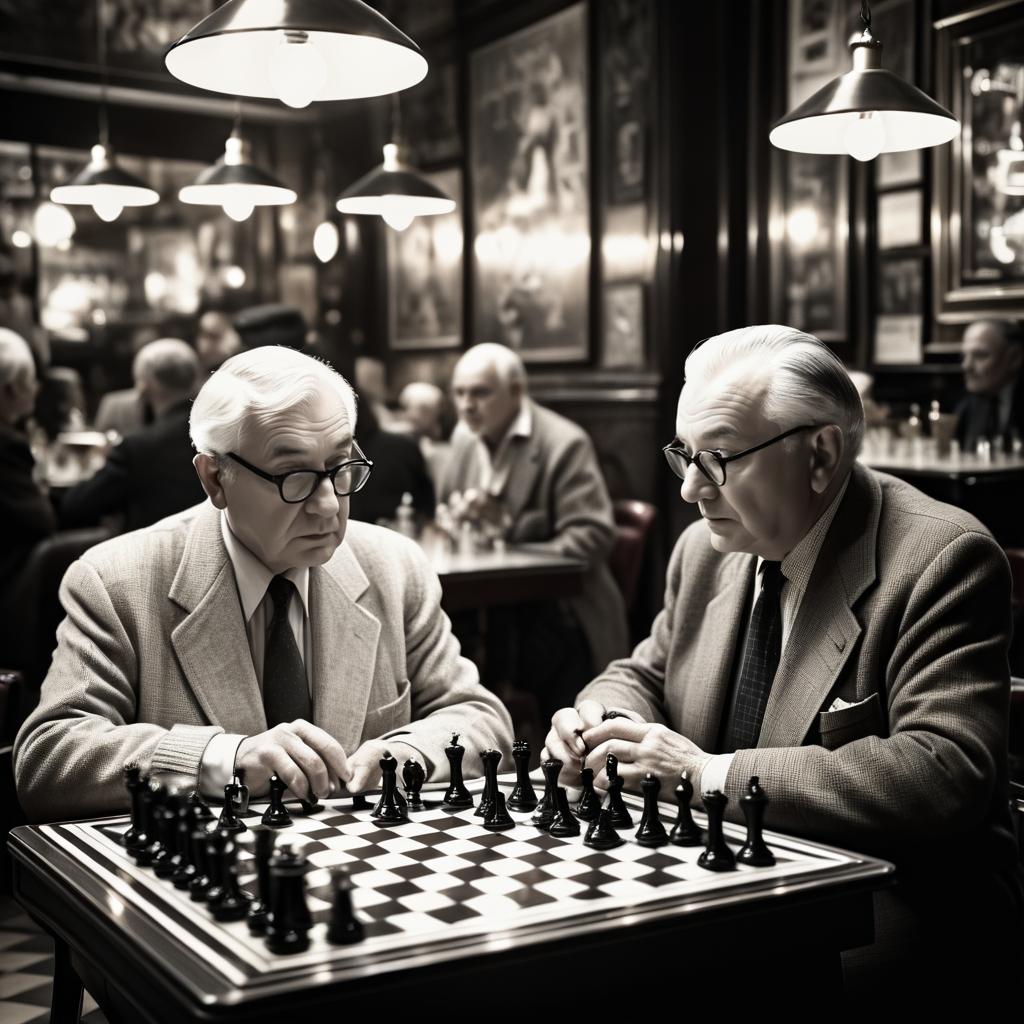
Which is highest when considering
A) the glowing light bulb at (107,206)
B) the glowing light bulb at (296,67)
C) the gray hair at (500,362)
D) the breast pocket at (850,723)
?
the glowing light bulb at (107,206)

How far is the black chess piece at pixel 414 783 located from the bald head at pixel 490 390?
3.95 meters

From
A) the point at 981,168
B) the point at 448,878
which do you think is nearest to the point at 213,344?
the point at 981,168

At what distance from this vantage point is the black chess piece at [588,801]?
217 centimetres

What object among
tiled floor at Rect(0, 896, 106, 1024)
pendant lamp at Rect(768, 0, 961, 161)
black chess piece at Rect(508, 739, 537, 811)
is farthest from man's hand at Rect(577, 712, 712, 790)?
tiled floor at Rect(0, 896, 106, 1024)

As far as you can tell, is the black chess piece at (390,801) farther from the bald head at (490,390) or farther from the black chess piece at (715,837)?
the bald head at (490,390)

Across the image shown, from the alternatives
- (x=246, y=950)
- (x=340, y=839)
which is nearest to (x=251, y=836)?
(x=340, y=839)

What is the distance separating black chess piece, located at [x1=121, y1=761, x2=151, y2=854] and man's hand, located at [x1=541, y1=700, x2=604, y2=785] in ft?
2.28

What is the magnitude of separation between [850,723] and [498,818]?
63 cm

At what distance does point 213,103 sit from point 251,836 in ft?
37.4

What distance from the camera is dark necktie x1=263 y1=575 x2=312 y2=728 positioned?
2.56 meters

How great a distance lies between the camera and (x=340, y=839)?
2.07 m

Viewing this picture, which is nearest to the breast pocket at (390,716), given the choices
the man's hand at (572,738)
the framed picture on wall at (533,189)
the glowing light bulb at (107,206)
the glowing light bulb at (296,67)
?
the man's hand at (572,738)

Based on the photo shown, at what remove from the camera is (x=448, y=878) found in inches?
73.2

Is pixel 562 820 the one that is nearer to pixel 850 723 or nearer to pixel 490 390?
pixel 850 723
